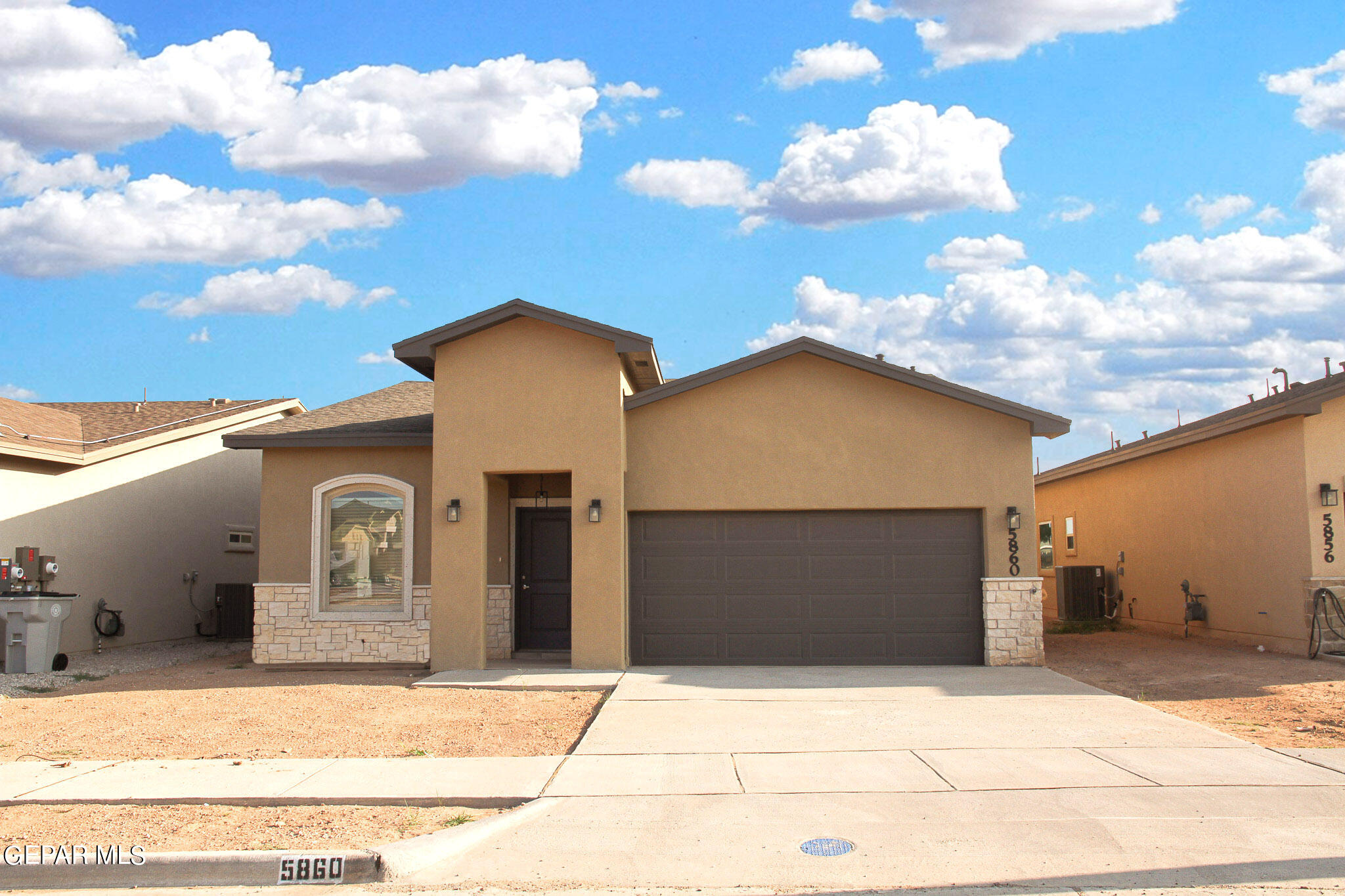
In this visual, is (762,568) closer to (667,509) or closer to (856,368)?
(667,509)

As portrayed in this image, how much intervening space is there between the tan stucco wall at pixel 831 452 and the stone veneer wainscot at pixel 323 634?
3.56m

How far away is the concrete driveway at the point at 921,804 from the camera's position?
5.74 metres

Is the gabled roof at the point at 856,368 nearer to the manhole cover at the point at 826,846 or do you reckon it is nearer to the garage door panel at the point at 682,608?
the garage door panel at the point at 682,608

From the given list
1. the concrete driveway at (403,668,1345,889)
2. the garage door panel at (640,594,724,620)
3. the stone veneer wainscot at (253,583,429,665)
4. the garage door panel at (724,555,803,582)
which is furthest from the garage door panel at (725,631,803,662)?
the stone veneer wainscot at (253,583,429,665)

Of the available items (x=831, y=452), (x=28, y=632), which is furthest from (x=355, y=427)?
(x=831, y=452)

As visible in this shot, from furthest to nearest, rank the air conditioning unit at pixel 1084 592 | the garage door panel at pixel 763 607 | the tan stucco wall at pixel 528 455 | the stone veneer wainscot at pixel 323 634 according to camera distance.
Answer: the air conditioning unit at pixel 1084 592 < the stone veneer wainscot at pixel 323 634 < the garage door panel at pixel 763 607 < the tan stucco wall at pixel 528 455

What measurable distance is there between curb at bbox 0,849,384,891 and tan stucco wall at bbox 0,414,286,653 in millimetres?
10712

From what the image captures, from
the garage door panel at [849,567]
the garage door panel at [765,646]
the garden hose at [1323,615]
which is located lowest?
the garage door panel at [765,646]

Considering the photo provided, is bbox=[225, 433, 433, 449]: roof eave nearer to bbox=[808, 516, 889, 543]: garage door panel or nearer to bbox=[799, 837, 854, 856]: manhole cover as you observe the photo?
bbox=[808, 516, 889, 543]: garage door panel

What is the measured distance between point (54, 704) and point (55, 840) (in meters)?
5.99

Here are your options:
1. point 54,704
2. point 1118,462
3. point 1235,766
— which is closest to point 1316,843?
point 1235,766

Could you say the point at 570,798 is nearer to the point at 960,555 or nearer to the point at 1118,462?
the point at 960,555

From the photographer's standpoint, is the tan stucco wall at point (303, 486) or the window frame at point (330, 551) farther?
the tan stucco wall at point (303, 486)

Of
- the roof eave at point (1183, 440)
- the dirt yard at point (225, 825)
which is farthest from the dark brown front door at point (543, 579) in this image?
the dirt yard at point (225, 825)
